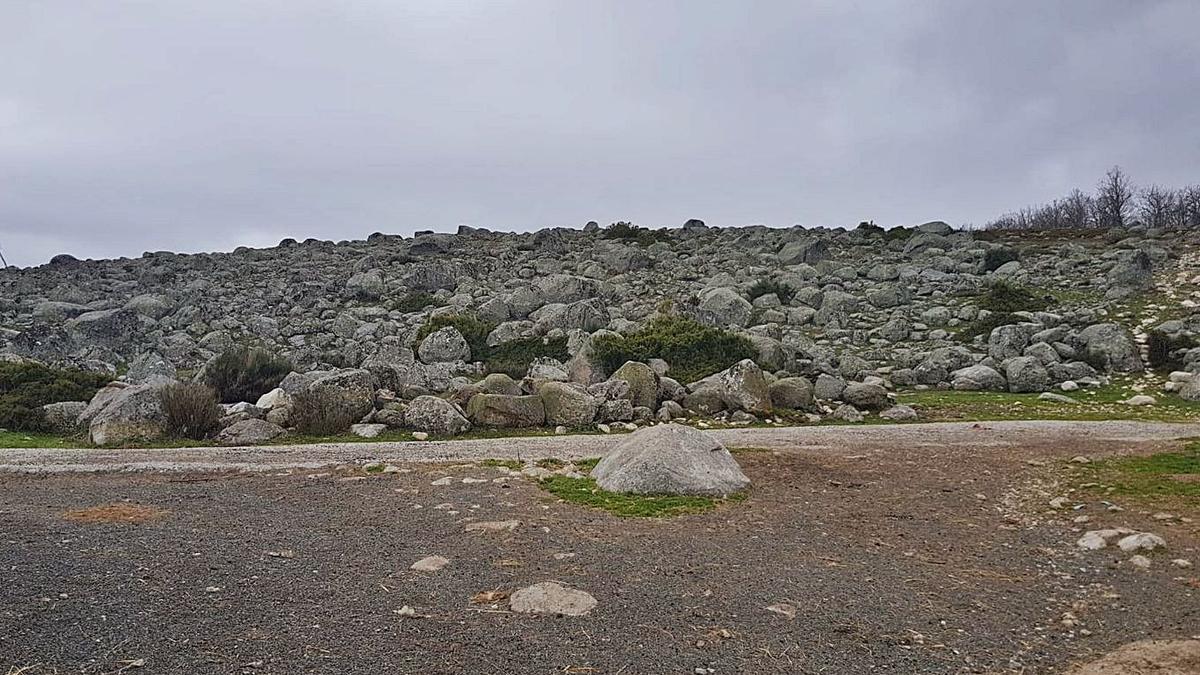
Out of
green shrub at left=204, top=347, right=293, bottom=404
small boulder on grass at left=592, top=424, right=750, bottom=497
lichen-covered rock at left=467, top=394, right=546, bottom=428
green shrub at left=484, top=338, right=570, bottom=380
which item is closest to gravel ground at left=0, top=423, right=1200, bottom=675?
small boulder on grass at left=592, top=424, right=750, bottom=497

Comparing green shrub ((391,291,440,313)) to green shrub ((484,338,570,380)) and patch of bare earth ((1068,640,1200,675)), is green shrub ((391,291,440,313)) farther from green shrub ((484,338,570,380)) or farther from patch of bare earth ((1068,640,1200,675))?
patch of bare earth ((1068,640,1200,675))

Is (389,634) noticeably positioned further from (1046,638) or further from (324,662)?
(1046,638)

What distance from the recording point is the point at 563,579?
6.13 m

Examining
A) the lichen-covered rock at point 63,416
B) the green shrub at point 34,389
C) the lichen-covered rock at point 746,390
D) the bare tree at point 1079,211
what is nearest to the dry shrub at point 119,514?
the lichen-covered rock at point 63,416

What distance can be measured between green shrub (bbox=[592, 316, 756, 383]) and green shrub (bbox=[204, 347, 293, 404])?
7776 millimetres

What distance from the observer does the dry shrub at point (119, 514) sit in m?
7.85

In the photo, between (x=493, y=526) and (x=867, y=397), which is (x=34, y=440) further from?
(x=867, y=397)

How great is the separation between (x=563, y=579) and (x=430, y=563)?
109 centimetres

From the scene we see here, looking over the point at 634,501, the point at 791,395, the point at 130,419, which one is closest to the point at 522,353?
the point at 791,395

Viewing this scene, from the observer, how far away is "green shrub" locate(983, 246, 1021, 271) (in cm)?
3828

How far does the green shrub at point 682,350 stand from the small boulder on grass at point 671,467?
11043mm

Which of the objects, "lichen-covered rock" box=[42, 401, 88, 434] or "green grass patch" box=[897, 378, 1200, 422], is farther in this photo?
"green grass patch" box=[897, 378, 1200, 422]

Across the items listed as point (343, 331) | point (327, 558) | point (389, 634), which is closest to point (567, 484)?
point (327, 558)

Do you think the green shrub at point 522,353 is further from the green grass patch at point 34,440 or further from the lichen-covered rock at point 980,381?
the green grass patch at point 34,440
